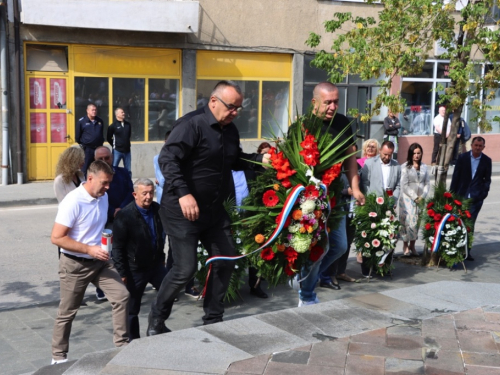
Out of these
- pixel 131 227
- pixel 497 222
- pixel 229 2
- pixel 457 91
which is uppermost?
pixel 229 2

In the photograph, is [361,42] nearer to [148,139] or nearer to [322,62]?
[322,62]

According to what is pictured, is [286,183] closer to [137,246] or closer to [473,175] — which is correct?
[137,246]

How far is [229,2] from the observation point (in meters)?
19.3

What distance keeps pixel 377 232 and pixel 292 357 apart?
420 cm

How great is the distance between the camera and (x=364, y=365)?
4863 millimetres

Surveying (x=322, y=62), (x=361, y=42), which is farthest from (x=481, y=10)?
(x=322, y=62)

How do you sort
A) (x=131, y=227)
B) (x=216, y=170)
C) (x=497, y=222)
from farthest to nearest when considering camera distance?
1. (x=497, y=222)
2. (x=131, y=227)
3. (x=216, y=170)

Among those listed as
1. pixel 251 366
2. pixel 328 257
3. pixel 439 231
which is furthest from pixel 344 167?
pixel 439 231

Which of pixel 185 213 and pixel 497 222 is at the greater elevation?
pixel 185 213

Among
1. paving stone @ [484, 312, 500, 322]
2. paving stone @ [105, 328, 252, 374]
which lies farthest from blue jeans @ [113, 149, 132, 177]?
paving stone @ [105, 328, 252, 374]

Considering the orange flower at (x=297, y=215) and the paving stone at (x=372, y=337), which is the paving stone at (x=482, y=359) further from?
the orange flower at (x=297, y=215)

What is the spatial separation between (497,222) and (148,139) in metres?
9.04

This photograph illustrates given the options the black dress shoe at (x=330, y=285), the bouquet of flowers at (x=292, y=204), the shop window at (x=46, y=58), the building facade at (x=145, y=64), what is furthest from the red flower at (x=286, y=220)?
the shop window at (x=46, y=58)

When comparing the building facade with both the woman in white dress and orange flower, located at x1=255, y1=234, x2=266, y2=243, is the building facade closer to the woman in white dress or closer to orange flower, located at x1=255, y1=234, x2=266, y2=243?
the woman in white dress
